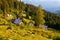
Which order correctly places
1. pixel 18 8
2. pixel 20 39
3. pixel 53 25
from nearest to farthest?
pixel 20 39 < pixel 53 25 < pixel 18 8

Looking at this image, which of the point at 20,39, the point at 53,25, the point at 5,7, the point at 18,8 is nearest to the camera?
the point at 20,39

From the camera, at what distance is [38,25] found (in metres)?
104

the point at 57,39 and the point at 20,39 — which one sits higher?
A: the point at 20,39

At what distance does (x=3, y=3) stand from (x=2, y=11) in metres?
4.13

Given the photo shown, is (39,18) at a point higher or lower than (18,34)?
lower

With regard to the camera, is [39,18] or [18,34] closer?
[18,34]

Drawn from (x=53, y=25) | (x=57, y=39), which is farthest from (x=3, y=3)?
(x=57, y=39)

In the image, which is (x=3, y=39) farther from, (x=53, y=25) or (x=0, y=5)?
(x=53, y=25)

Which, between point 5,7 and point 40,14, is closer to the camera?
point 40,14

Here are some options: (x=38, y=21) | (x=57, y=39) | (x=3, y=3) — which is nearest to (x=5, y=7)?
(x=3, y=3)

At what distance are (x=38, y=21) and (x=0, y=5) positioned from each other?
80.4 feet

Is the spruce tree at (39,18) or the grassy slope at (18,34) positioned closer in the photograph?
the grassy slope at (18,34)

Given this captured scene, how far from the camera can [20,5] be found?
510 ft

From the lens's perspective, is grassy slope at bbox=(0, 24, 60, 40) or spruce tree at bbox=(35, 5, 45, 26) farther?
spruce tree at bbox=(35, 5, 45, 26)
